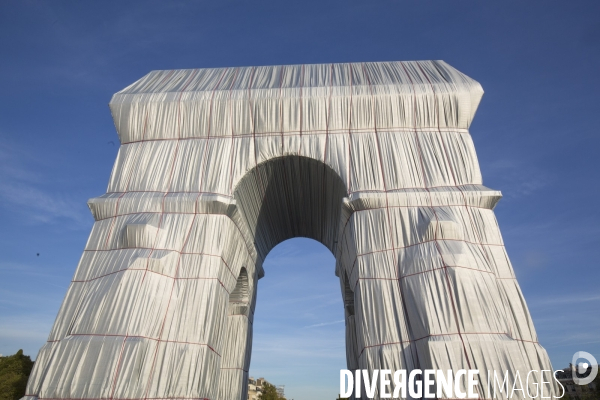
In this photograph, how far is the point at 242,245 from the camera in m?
15.7

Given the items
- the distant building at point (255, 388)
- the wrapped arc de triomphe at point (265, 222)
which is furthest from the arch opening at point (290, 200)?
the distant building at point (255, 388)

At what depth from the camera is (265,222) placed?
18.3 meters

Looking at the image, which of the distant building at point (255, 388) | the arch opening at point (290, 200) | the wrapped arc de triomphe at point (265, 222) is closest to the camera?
the wrapped arc de triomphe at point (265, 222)

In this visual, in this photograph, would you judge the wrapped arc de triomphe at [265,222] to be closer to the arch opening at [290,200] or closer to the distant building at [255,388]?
the arch opening at [290,200]

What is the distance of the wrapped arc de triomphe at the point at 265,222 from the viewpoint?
1080 centimetres

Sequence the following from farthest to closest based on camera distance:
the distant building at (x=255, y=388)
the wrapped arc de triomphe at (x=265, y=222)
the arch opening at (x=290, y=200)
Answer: the distant building at (x=255, y=388), the arch opening at (x=290, y=200), the wrapped arc de triomphe at (x=265, y=222)

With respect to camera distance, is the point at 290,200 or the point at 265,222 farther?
the point at 265,222

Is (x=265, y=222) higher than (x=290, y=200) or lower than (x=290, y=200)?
lower

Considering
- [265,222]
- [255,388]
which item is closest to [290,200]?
[265,222]

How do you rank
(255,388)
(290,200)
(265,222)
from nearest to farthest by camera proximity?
(290,200)
(265,222)
(255,388)

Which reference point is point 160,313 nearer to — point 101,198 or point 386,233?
point 101,198

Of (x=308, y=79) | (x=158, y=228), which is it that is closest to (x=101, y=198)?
(x=158, y=228)

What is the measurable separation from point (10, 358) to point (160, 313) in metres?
15.2

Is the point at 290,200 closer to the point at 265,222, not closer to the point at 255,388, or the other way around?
the point at 265,222
